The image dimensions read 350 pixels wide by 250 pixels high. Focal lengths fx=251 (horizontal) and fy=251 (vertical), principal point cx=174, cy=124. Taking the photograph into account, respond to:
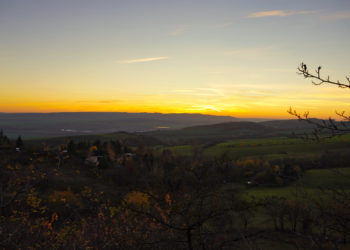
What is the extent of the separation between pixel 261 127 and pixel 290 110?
183044mm

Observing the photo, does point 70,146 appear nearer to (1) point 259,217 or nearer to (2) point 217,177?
(1) point 259,217

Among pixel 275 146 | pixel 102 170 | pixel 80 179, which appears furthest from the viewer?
pixel 275 146

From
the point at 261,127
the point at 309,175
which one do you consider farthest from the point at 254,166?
the point at 261,127

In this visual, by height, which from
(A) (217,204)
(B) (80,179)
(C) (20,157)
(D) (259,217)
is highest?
(A) (217,204)

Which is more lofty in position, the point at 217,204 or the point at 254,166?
the point at 217,204

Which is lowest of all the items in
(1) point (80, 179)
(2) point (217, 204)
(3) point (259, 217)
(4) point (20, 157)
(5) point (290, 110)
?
(3) point (259, 217)

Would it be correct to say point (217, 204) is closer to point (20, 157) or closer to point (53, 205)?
point (53, 205)

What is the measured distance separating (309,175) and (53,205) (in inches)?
2063

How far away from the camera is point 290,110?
479cm

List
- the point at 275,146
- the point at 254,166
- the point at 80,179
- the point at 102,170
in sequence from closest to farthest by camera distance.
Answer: the point at 80,179 < the point at 102,170 < the point at 254,166 < the point at 275,146

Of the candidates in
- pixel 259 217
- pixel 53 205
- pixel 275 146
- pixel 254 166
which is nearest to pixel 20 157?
pixel 53 205

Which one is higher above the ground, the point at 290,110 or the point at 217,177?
the point at 290,110

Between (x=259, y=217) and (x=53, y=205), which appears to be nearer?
(x=53, y=205)

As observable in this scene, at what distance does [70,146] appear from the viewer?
57.3m
